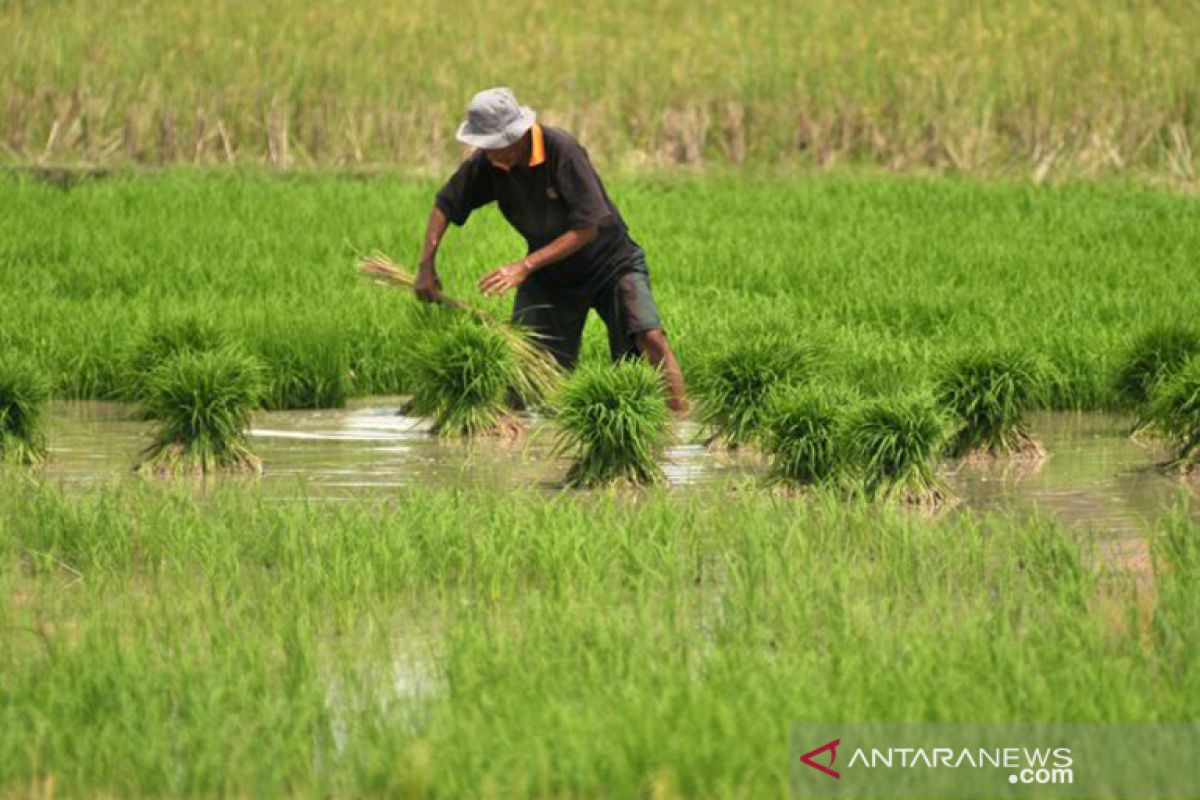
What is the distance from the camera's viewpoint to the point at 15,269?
12.0m

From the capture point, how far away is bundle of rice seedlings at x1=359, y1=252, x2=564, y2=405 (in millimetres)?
8992

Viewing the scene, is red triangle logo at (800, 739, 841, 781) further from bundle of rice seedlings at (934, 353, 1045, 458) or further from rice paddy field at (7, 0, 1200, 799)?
bundle of rice seedlings at (934, 353, 1045, 458)

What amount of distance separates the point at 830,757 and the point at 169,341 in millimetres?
5026

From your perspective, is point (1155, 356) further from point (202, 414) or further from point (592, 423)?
point (202, 414)

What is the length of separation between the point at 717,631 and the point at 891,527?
126 cm

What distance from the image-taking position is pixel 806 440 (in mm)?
7566

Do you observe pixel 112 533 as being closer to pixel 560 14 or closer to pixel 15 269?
pixel 15 269

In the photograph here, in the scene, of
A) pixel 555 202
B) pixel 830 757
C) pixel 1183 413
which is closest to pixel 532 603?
pixel 830 757

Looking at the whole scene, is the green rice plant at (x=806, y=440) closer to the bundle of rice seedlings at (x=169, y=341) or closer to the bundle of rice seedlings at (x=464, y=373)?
the bundle of rice seedlings at (x=464, y=373)

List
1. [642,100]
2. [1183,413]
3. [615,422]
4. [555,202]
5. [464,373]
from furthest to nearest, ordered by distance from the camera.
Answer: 1. [642,100]
2. [464,373]
3. [555,202]
4. [1183,413]
5. [615,422]

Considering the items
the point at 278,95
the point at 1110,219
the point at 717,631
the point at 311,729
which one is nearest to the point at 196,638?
the point at 311,729

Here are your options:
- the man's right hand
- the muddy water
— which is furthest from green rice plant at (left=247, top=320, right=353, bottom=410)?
the man's right hand

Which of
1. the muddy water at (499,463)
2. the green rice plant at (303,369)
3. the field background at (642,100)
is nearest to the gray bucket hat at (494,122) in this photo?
the muddy water at (499,463)

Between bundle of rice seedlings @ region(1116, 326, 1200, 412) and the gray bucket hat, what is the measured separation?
2.48m
